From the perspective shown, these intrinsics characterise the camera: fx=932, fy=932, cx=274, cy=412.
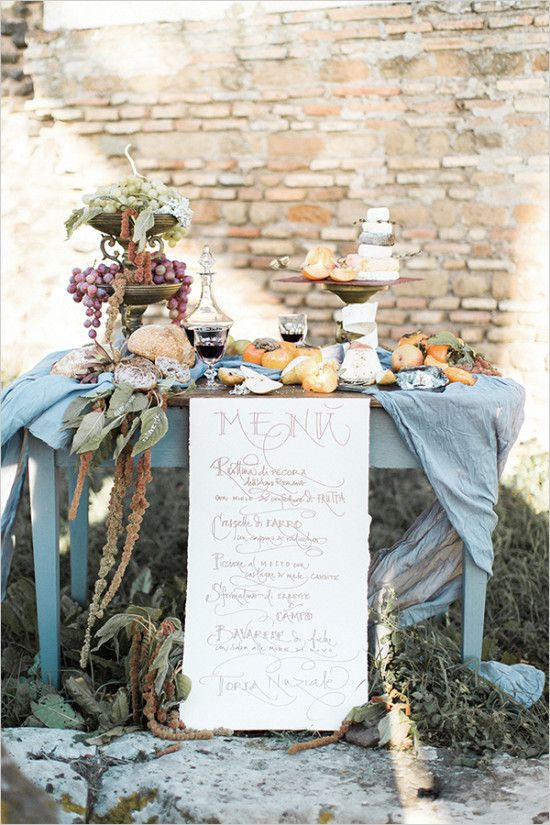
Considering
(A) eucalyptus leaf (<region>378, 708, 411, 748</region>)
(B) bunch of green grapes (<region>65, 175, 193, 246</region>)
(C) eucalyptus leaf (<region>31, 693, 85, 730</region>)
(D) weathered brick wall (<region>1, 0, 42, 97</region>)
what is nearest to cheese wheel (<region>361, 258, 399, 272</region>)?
(B) bunch of green grapes (<region>65, 175, 193, 246</region>)

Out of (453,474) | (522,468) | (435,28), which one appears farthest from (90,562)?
(435,28)

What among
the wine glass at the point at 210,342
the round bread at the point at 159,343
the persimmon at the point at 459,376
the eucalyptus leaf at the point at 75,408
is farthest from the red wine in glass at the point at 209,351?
the persimmon at the point at 459,376

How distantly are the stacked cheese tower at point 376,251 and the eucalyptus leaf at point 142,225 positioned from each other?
2.12ft

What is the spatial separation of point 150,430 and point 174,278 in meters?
0.63

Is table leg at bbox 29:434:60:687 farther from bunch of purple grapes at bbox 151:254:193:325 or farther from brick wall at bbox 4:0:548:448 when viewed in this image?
brick wall at bbox 4:0:548:448

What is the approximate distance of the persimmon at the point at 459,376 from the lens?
2711 mm

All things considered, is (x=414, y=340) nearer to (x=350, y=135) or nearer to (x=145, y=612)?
(x=145, y=612)

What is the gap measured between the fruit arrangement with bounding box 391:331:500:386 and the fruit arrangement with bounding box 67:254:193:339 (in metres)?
0.72

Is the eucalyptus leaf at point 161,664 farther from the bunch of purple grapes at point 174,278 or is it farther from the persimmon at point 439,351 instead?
the persimmon at point 439,351

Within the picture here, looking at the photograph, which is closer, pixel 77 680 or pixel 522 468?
pixel 77 680

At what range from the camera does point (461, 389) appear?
2645 millimetres

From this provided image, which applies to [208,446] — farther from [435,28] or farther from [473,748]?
[435,28]

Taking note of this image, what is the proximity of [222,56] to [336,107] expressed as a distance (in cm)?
66

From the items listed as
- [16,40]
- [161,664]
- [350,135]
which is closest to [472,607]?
[161,664]
